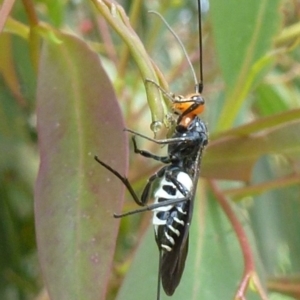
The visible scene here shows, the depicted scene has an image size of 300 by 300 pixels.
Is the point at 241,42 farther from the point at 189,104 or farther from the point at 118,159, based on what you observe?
the point at 118,159

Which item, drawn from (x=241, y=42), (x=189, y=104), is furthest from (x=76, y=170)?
(x=241, y=42)

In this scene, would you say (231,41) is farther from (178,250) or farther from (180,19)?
(180,19)

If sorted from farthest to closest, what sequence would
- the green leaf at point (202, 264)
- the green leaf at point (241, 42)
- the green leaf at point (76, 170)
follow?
the green leaf at point (241, 42)
the green leaf at point (202, 264)
the green leaf at point (76, 170)

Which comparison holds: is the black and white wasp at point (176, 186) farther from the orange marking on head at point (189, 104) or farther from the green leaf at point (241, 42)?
the green leaf at point (241, 42)

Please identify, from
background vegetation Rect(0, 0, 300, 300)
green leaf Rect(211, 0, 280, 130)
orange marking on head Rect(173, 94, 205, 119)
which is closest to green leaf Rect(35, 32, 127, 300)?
background vegetation Rect(0, 0, 300, 300)

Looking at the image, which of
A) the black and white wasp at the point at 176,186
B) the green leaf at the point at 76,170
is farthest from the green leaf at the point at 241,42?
the green leaf at the point at 76,170

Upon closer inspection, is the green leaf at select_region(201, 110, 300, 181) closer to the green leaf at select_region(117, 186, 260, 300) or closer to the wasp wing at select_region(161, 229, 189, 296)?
the green leaf at select_region(117, 186, 260, 300)

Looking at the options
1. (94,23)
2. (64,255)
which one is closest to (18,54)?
(64,255)
